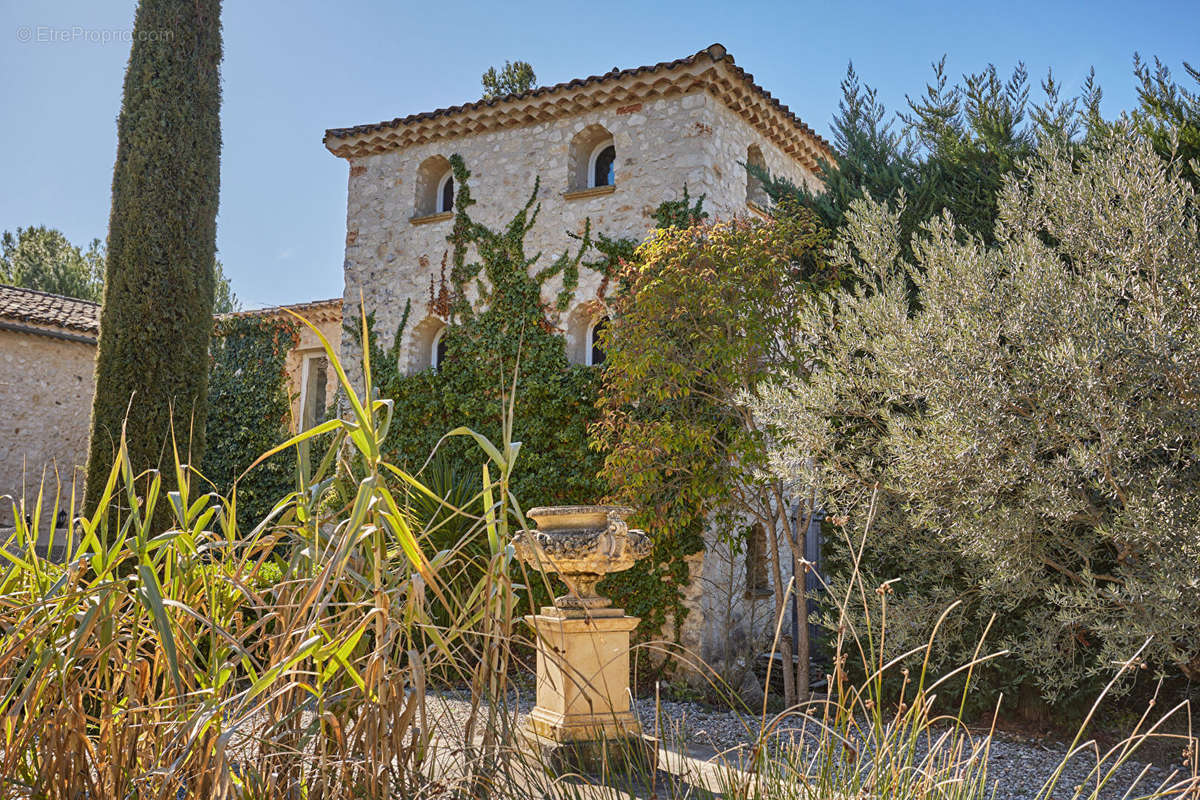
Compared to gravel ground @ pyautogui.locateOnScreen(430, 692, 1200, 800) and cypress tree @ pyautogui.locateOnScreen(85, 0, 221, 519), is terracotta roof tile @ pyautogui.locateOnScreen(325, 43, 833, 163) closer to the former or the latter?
cypress tree @ pyautogui.locateOnScreen(85, 0, 221, 519)

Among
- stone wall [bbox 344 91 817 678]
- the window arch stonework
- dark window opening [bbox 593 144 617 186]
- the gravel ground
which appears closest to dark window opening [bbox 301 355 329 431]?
stone wall [bbox 344 91 817 678]

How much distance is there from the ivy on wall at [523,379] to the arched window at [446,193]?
0.51 m

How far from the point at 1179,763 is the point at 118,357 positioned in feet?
28.5

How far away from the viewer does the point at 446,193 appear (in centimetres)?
1120

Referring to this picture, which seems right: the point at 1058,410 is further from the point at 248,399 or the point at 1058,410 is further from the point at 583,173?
the point at 248,399

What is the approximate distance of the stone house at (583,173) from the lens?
9.04 m

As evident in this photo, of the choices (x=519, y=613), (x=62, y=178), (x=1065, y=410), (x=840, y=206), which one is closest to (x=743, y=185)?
(x=840, y=206)

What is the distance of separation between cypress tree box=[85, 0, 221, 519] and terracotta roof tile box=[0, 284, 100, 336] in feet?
16.9

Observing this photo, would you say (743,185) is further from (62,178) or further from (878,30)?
(62,178)

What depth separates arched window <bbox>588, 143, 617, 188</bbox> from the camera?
10164 millimetres

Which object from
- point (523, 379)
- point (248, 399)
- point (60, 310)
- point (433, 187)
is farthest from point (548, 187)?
point (60, 310)

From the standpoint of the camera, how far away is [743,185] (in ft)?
32.6

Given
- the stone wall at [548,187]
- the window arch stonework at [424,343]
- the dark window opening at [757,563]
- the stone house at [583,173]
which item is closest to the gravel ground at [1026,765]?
the stone house at [583,173]

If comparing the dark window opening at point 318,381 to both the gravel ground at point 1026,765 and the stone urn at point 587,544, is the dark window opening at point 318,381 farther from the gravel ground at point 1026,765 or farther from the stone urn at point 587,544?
the stone urn at point 587,544
